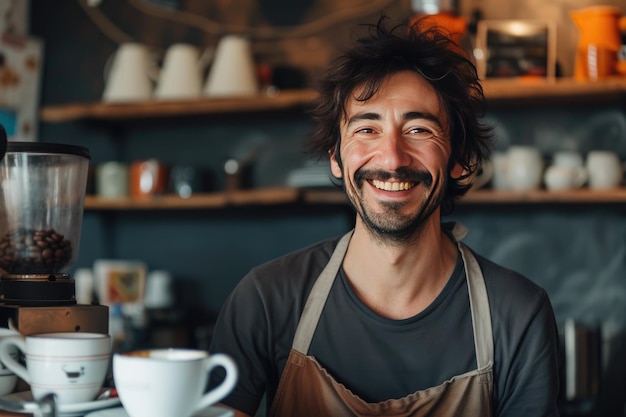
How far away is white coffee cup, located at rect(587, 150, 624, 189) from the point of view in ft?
10.2

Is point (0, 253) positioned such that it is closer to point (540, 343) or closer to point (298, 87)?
point (540, 343)

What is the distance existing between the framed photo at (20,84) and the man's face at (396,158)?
7.67ft

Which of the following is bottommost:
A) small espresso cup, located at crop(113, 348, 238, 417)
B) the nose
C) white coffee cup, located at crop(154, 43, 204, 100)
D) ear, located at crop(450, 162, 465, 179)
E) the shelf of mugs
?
small espresso cup, located at crop(113, 348, 238, 417)

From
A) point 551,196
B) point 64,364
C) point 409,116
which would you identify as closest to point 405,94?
point 409,116

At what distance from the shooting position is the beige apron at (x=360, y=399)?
168 cm

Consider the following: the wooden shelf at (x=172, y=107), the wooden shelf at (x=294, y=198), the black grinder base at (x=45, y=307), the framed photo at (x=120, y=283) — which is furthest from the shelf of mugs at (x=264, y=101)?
the black grinder base at (x=45, y=307)

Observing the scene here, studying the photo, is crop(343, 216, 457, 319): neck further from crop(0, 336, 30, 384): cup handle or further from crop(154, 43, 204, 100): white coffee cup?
crop(154, 43, 204, 100): white coffee cup

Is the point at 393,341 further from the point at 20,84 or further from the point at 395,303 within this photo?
the point at 20,84

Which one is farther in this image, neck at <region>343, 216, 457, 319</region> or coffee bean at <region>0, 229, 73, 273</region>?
neck at <region>343, 216, 457, 319</region>

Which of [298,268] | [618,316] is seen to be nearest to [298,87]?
[618,316]

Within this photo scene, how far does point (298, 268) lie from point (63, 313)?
0.63 m

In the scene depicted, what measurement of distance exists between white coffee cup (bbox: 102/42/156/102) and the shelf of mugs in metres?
0.04

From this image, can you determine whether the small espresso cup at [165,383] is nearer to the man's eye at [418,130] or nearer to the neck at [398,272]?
the neck at [398,272]

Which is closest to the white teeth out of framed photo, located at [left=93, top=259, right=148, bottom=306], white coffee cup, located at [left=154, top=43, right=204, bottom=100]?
white coffee cup, located at [left=154, top=43, right=204, bottom=100]
